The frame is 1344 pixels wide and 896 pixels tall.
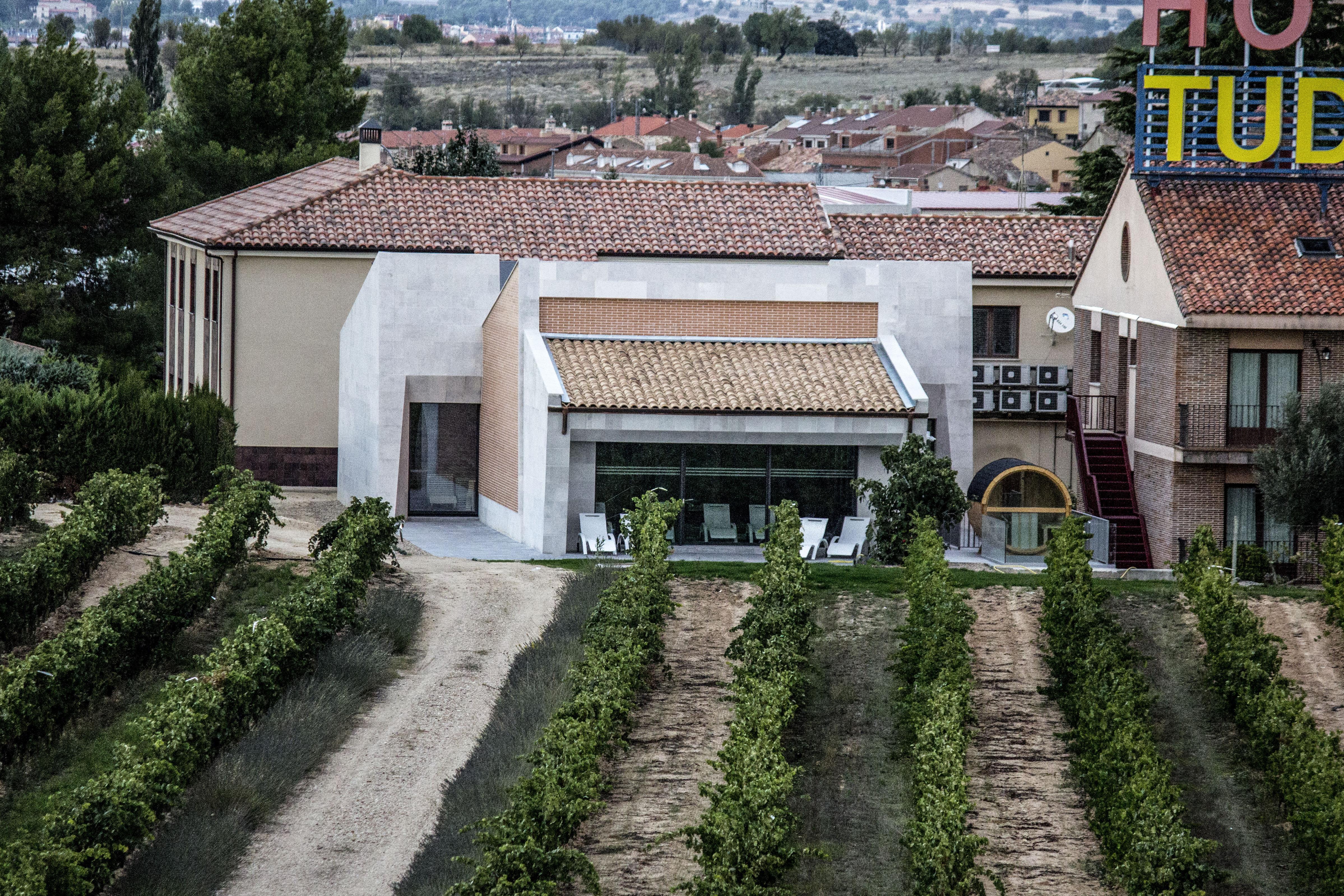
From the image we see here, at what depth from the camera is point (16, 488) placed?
2895 centimetres

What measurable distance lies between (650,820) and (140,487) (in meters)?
14.0

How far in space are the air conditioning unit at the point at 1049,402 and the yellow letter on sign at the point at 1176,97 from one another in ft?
23.0

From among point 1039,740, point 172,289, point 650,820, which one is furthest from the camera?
point 172,289

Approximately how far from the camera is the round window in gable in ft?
120

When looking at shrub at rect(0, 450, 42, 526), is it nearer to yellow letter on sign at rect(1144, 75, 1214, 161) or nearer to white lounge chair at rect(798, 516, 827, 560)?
white lounge chair at rect(798, 516, 827, 560)

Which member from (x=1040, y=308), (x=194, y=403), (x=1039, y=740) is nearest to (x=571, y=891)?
(x=1039, y=740)

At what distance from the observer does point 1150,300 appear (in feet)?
116

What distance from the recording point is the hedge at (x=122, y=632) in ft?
65.6

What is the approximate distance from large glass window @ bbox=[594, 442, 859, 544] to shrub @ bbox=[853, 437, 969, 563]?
2.04 m

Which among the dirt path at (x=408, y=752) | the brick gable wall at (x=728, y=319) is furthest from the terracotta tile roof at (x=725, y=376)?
the dirt path at (x=408, y=752)

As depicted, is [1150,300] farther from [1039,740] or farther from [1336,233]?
[1039,740]

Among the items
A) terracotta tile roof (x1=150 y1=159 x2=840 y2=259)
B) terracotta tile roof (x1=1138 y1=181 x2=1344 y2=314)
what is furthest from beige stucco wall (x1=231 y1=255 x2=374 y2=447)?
terracotta tile roof (x1=1138 y1=181 x2=1344 y2=314)

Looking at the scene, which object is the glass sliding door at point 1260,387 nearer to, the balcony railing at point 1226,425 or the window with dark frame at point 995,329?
the balcony railing at point 1226,425

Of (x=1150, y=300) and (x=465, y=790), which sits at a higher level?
(x=1150, y=300)
